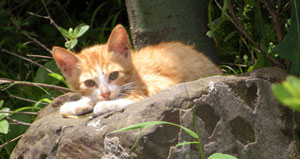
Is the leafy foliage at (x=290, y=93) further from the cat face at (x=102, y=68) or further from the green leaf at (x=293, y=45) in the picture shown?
the cat face at (x=102, y=68)

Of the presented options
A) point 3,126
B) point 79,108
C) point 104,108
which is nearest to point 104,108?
point 104,108

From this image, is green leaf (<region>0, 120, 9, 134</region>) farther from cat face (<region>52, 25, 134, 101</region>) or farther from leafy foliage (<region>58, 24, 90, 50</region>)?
leafy foliage (<region>58, 24, 90, 50</region>)


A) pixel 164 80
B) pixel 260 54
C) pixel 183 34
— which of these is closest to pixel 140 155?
pixel 164 80

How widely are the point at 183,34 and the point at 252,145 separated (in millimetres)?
1427

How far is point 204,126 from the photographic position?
1978 mm

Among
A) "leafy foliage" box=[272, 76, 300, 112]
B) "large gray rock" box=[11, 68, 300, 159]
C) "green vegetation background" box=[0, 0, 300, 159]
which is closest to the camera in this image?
"leafy foliage" box=[272, 76, 300, 112]

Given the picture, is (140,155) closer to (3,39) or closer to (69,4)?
(3,39)

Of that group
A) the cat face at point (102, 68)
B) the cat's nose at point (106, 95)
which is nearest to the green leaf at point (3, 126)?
the cat face at point (102, 68)

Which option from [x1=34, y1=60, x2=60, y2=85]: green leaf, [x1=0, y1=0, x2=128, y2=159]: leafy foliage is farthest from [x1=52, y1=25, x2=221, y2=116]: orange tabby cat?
[x1=34, y1=60, x2=60, y2=85]: green leaf

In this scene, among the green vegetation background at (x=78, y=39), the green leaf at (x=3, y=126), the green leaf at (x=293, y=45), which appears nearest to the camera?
the green leaf at (x=293, y=45)

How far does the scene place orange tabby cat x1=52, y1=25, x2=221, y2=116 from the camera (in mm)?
2455

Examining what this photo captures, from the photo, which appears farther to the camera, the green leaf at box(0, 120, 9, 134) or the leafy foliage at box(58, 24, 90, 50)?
the leafy foliage at box(58, 24, 90, 50)

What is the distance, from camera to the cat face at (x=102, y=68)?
8.14 feet

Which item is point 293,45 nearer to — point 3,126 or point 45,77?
point 3,126
